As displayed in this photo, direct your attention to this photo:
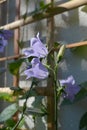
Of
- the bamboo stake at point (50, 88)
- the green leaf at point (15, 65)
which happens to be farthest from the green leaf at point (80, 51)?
the green leaf at point (15, 65)

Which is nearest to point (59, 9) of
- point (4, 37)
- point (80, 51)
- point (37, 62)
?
point (80, 51)

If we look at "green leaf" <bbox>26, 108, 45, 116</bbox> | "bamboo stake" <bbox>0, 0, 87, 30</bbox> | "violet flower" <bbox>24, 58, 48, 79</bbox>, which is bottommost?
"green leaf" <bbox>26, 108, 45, 116</bbox>

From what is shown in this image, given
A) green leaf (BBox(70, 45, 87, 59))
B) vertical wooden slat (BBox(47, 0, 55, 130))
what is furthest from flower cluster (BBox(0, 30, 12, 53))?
green leaf (BBox(70, 45, 87, 59))

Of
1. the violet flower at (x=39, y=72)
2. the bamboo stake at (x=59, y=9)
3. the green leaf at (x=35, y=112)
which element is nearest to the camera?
the violet flower at (x=39, y=72)

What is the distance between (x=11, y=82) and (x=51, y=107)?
493mm

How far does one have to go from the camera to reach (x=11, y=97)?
4.23ft

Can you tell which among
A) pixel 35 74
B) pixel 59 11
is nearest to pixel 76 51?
pixel 59 11

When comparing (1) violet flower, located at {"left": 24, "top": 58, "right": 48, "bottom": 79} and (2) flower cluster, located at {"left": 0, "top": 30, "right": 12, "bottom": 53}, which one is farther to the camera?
(2) flower cluster, located at {"left": 0, "top": 30, "right": 12, "bottom": 53}

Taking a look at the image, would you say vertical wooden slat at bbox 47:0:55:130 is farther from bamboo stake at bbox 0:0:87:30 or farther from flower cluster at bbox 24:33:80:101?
flower cluster at bbox 24:33:80:101

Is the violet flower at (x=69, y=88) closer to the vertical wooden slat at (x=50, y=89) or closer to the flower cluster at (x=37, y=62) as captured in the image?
the flower cluster at (x=37, y=62)

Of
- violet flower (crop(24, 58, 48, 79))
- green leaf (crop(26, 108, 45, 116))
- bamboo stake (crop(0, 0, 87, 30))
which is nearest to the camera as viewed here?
violet flower (crop(24, 58, 48, 79))

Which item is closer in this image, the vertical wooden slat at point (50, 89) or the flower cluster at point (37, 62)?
the flower cluster at point (37, 62)

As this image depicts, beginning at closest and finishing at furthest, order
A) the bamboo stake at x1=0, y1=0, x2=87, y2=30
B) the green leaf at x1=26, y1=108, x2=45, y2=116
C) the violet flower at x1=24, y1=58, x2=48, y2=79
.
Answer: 1. the violet flower at x1=24, y1=58, x2=48, y2=79
2. the green leaf at x1=26, y1=108, x2=45, y2=116
3. the bamboo stake at x1=0, y1=0, x2=87, y2=30

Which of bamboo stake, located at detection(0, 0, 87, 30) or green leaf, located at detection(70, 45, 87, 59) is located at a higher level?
bamboo stake, located at detection(0, 0, 87, 30)
